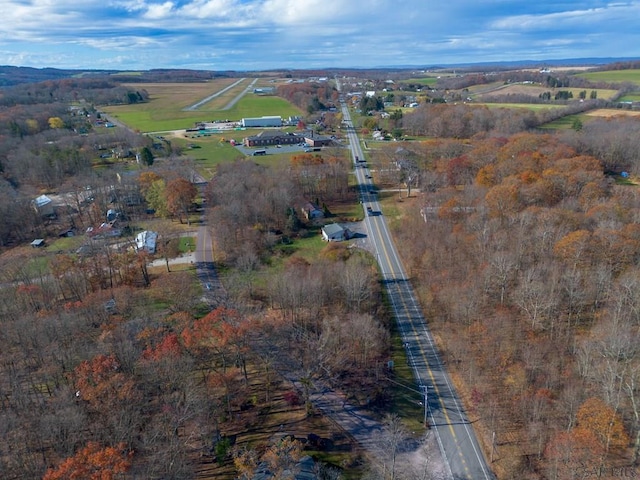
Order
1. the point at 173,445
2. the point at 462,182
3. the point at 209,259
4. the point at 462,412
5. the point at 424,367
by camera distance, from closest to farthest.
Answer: the point at 173,445
the point at 462,412
the point at 424,367
the point at 209,259
the point at 462,182

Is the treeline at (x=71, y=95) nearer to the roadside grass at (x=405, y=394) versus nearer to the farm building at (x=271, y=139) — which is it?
the farm building at (x=271, y=139)

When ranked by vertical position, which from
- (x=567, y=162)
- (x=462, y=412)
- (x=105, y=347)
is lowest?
(x=462, y=412)

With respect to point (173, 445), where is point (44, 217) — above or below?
above

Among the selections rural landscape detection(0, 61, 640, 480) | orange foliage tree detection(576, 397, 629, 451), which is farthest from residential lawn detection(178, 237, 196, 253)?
orange foliage tree detection(576, 397, 629, 451)

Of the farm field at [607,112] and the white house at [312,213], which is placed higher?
the farm field at [607,112]

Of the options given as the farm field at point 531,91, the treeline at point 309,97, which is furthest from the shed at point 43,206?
the farm field at point 531,91

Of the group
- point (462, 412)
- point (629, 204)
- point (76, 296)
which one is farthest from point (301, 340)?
A: point (629, 204)

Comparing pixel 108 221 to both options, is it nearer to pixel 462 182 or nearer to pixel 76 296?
pixel 76 296
